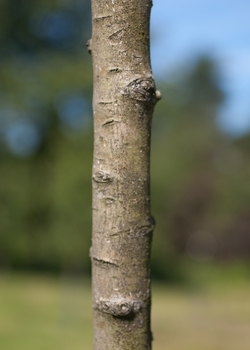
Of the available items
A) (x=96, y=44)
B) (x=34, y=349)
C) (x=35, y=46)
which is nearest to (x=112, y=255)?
(x=96, y=44)

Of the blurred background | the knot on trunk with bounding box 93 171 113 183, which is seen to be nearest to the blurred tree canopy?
the blurred background

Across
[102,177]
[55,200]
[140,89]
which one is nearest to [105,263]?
[102,177]

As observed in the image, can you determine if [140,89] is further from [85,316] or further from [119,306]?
[85,316]

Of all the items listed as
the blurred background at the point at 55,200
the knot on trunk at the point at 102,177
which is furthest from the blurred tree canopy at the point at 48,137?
the knot on trunk at the point at 102,177

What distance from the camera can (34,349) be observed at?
30.0 ft

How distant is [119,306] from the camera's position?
1353 millimetres

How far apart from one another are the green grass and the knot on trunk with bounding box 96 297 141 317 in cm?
864

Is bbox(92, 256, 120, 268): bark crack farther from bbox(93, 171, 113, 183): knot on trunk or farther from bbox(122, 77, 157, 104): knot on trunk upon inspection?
bbox(122, 77, 157, 104): knot on trunk

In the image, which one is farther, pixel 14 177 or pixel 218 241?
pixel 218 241

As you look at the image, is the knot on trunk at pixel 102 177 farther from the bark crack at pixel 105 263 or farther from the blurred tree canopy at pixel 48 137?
the blurred tree canopy at pixel 48 137

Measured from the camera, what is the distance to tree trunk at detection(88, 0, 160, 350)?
1.38 meters

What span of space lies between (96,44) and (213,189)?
88.8 feet

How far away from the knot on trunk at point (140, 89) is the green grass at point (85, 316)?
8.93m

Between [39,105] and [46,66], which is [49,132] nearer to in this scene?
[39,105]
